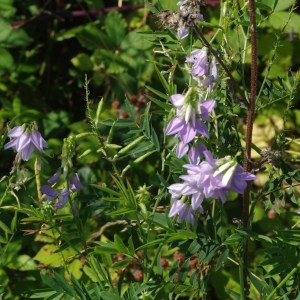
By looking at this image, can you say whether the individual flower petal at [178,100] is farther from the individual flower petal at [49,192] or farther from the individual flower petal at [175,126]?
the individual flower petal at [49,192]

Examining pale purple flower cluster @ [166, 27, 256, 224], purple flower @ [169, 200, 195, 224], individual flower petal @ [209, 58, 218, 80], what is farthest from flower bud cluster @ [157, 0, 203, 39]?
purple flower @ [169, 200, 195, 224]

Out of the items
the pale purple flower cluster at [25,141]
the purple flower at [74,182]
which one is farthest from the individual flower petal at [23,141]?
the purple flower at [74,182]

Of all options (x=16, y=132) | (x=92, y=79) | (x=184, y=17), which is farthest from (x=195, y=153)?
(x=92, y=79)

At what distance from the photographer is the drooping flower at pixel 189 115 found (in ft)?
3.83

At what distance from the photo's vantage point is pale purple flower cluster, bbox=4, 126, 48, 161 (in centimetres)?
132

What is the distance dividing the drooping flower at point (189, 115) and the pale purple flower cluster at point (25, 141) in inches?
10.8

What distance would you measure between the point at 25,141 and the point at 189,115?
0.33 m

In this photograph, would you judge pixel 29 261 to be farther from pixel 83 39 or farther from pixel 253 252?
pixel 83 39

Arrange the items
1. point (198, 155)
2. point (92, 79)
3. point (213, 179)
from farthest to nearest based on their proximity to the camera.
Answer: point (92, 79) < point (198, 155) < point (213, 179)

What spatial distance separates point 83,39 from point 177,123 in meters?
1.49

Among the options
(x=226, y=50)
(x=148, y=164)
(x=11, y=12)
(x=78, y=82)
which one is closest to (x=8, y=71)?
(x=11, y=12)

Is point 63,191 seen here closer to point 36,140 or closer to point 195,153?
point 36,140

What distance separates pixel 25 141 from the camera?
1.32m

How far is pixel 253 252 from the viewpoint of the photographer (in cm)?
217
